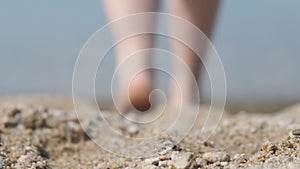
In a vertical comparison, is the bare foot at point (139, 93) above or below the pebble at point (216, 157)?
above

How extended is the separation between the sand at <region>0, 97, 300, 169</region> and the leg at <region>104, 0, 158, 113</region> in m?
0.19

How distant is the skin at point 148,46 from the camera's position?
186 cm

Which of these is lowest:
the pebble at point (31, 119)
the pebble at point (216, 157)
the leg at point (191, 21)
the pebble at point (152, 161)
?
the pebble at point (152, 161)

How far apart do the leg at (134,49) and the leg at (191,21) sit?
0.18 m

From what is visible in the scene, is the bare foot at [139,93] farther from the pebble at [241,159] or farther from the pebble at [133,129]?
the pebble at [241,159]

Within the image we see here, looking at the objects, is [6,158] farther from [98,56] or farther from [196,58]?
[196,58]

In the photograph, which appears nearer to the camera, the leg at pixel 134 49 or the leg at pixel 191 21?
the leg at pixel 134 49

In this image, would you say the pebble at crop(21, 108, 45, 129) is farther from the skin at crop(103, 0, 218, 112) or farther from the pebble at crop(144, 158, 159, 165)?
the pebble at crop(144, 158, 159, 165)

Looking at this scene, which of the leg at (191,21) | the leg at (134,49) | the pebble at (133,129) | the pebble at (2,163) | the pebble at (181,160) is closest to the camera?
the pebble at (181,160)

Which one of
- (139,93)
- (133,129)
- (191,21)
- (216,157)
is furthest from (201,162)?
(133,129)

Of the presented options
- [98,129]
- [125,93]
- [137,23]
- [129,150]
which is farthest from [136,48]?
[98,129]

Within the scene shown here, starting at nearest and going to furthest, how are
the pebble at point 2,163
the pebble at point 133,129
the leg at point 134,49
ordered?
1. the pebble at point 2,163
2. the leg at point 134,49
3. the pebble at point 133,129

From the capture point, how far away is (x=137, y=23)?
184cm

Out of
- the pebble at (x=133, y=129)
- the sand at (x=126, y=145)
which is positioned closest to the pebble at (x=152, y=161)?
the sand at (x=126, y=145)
